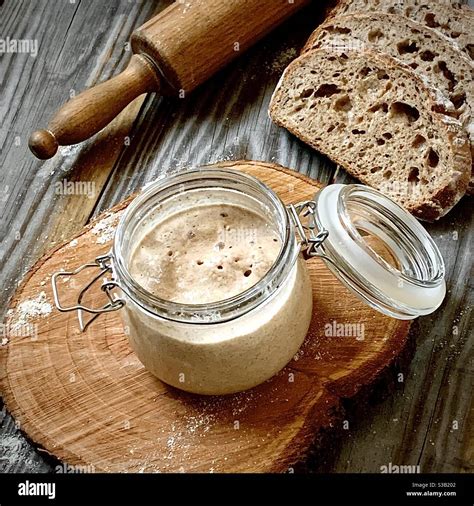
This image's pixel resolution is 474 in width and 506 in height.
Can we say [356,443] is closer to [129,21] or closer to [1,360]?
[1,360]

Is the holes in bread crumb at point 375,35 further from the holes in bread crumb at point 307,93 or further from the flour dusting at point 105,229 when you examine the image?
the flour dusting at point 105,229

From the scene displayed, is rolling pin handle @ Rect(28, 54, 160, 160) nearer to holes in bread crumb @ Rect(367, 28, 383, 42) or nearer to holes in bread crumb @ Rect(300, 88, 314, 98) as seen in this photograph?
holes in bread crumb @ Rect(300, 88, 314, 98)

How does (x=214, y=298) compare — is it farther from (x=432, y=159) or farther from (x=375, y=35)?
(x=375, y=35)

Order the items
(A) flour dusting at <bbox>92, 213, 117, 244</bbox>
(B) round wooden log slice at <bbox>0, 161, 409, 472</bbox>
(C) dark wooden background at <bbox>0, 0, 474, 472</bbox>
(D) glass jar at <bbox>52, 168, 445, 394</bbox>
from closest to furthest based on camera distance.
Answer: (D) glass jar at <bbox>52, 168, 445, 394</bbox> → (B) round wooden log slice at <bbox>0, 161, 409, 472</bbox> → (C) dark wooden background at <bbox>0, 0, 474, 472</bbox> → (A) flour dusting at <bbox>92, 213, 117, 244</bbox>

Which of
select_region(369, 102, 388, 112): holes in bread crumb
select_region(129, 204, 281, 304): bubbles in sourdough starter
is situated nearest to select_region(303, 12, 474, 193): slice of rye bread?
select_region(369, 102, 388, 112): holes in bread crumb

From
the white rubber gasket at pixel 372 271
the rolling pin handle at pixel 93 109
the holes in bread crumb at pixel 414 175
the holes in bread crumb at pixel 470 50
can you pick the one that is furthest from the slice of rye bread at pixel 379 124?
the white rubber gasket at pixel 372 271
